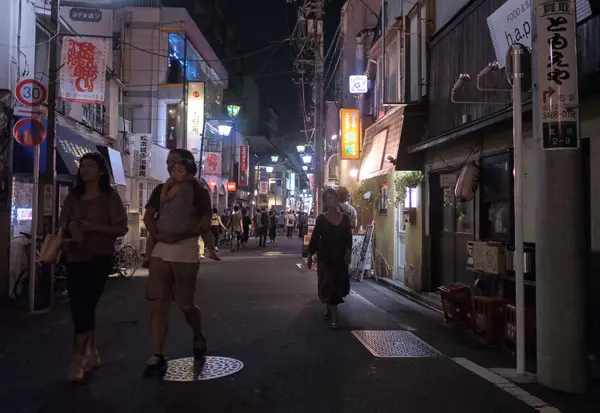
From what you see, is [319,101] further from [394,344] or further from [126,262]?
[394,344]

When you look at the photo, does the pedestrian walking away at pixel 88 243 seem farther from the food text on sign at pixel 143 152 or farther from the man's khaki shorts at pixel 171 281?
the food text on sign at pixel 143 152

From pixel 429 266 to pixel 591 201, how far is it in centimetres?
466

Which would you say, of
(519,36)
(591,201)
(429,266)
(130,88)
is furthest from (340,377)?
(130,88)

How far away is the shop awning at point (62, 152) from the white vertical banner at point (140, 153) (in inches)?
157

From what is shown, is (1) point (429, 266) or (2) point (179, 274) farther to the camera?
(1) point (429, 266)

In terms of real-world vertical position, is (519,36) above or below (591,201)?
above

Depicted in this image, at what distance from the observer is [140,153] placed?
19.0 metres

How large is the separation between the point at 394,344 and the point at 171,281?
2.89 m

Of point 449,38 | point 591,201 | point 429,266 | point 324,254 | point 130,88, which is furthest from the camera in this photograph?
point 130,88

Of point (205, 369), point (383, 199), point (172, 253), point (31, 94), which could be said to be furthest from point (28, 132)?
point (383, 199)

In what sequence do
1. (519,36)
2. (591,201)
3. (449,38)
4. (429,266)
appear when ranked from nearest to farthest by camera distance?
(591,201) → (519,36) → (449,38) → (429,266)

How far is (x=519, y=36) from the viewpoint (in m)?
6.64

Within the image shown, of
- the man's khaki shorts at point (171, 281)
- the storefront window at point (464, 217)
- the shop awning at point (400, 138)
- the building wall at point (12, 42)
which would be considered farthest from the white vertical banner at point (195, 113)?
the man's khaki shorts at point (171, 281)

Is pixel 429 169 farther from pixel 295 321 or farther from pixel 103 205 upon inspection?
pixel 103 205
